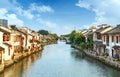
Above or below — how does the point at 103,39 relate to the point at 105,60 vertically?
above

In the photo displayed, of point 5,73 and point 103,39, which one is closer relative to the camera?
point 5,73

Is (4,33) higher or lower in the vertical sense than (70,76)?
higher

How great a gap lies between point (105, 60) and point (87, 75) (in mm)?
11920

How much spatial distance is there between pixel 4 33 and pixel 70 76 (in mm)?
14968

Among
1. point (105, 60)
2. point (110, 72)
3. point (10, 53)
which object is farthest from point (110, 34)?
point (10, 53)

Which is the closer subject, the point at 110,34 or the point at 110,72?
the point at 110,72

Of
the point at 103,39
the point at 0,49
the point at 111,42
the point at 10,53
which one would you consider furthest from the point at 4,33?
the point at 103,39

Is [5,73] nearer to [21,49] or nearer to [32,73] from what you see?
[32,73]

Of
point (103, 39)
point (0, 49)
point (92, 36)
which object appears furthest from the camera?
point (92, 36)

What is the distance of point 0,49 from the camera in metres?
36.8

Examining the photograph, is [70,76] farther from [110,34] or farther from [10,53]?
[110,34]

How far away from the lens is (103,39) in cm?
5809

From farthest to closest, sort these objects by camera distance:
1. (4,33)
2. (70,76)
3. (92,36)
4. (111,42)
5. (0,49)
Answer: (92,36) < (111,42) < (4,33) < (0,49) < (70,76)

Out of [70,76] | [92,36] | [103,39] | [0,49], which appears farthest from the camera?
[92,36]
